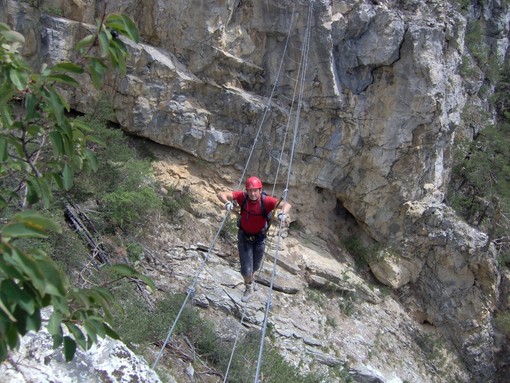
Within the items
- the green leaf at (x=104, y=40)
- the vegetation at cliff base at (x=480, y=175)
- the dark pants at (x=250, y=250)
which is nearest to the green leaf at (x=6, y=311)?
the green leaf at (x=104, y=40)

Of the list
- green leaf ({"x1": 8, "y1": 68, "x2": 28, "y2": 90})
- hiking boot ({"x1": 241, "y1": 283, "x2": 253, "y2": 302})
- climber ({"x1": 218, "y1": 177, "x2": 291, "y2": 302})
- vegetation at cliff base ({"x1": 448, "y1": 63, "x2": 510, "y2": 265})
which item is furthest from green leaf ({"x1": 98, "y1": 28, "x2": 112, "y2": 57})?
vegetation at cliff base ({"x1": 448, "y1": 63, "x2": 510, "y2": 265})

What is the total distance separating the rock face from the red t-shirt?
3965mm

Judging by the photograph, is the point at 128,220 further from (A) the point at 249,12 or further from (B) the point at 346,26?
(B) the point at 346,26

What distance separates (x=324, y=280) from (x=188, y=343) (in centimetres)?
474

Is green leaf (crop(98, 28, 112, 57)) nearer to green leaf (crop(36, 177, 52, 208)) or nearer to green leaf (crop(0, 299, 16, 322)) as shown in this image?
green leaf (crop(36, 177, 52, 208))

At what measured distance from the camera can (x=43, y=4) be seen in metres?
8.88

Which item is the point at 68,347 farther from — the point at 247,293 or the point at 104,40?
the point at 247,293

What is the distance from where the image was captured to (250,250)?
7.23 m

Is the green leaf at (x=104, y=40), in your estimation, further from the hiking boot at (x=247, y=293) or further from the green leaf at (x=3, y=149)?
the hiking boot at (x=247, y=293)

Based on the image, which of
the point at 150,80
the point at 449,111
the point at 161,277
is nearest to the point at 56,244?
the point at 161,277

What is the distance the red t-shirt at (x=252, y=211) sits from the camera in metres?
6.47

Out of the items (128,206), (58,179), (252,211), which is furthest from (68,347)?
(128,206)

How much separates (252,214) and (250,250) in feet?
2.62

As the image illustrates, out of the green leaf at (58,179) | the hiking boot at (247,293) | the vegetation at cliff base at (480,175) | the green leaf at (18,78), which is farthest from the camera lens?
the vegetation at cliff base at (480,175)
